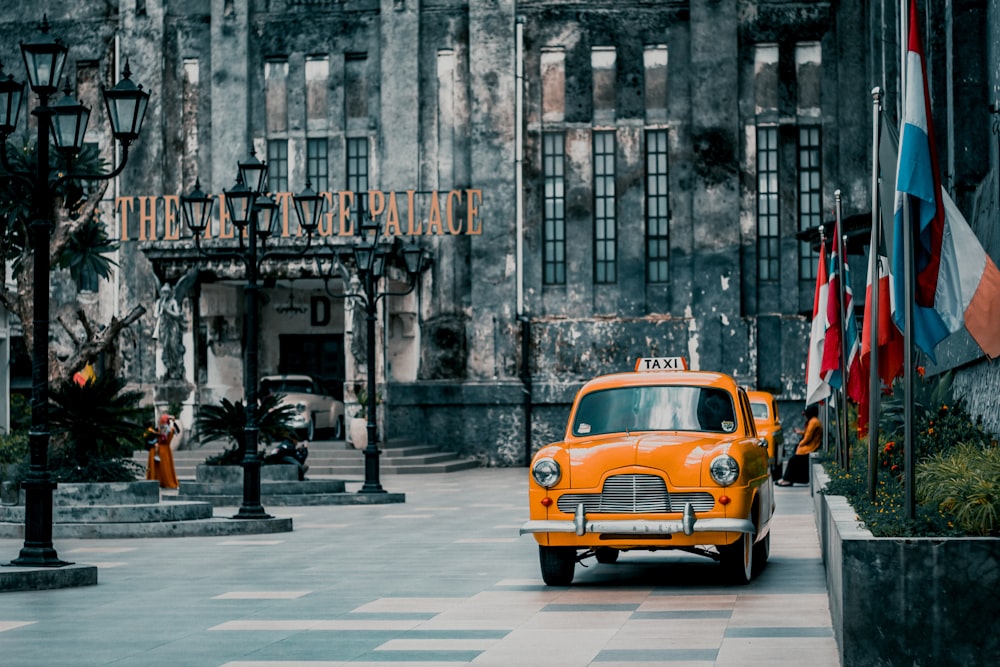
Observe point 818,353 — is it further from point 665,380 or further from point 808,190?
point 808,190

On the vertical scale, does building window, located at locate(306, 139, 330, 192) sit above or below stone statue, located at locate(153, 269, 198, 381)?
above

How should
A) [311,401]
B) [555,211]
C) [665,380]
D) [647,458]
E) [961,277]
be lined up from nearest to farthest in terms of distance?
[961,277], [647,458], [665,380], [311,401], [555,211]

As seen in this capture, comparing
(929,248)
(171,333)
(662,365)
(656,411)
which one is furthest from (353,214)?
(929,248)

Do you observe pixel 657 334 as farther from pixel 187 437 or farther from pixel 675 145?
pixel 187 437

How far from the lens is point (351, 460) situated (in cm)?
3966

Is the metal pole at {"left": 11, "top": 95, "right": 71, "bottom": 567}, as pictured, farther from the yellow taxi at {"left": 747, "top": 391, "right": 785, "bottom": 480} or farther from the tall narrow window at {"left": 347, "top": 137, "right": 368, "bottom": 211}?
the tall narrow window at {"left": 347, "top": 137, "right": 368, "bottom": 211}

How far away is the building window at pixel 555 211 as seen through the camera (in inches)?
1736

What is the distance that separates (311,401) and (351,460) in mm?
4496

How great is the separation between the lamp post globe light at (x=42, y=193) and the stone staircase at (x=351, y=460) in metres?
22.0

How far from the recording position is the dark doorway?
48.0 metres

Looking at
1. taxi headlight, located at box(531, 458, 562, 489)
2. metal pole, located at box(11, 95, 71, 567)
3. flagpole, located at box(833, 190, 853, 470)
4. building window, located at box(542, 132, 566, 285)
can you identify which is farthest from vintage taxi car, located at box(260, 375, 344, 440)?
taxi headlight, located at box(531, 458, 562, 489)

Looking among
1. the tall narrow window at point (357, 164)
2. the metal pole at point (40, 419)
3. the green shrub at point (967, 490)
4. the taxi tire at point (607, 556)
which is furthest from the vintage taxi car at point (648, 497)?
the tall narrow window at point (357, 164)

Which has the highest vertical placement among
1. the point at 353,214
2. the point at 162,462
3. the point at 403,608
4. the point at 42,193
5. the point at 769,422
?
the point at 353,214

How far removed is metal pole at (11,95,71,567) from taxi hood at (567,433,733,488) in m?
4.92
